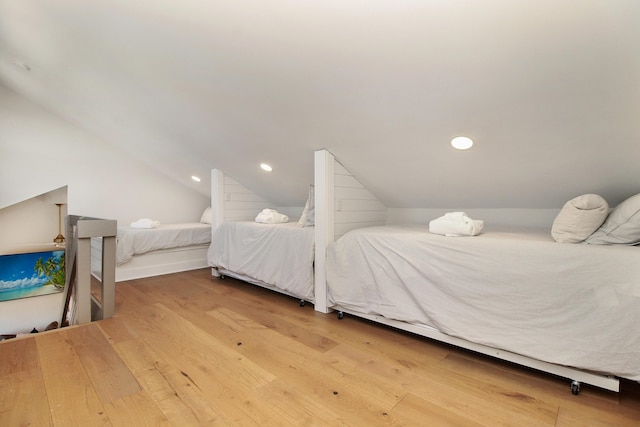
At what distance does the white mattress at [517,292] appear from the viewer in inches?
54.2

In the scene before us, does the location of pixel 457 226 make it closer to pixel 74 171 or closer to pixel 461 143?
pixel 461 143

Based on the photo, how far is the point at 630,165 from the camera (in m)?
1.70

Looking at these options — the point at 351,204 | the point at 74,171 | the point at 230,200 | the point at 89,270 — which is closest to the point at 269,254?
the point at 351,204

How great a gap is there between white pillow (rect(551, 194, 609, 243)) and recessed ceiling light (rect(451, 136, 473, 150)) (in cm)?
66

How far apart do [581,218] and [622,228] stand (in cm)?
17

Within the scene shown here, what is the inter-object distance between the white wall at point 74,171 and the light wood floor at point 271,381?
2.90 metres

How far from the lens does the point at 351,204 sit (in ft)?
9.40

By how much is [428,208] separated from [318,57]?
187 centimetres

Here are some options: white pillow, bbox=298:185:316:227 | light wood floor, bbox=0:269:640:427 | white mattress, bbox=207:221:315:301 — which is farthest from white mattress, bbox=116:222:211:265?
white pillow, bbox=298:185:316:227

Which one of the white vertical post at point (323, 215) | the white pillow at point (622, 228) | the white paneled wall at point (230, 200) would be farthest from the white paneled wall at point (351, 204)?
the white paneled wall at point (230, 200)

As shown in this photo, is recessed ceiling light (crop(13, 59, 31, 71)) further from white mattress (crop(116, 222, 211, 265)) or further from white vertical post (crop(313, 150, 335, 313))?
white vertical post (crop(313, 150, 335, 313))

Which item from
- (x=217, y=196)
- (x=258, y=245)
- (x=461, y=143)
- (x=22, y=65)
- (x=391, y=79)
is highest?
(x=22, y=65)

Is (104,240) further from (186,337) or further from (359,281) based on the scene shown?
(359,281)

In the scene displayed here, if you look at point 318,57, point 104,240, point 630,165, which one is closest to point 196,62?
point 318,57
